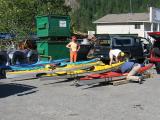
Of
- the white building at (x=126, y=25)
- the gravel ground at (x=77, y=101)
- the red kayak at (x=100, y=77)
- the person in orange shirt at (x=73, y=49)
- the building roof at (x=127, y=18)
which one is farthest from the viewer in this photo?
the building roof at (x=127, y=18)

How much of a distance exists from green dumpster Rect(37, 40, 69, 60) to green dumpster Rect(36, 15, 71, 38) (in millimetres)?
443

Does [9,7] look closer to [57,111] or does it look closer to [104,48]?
[104,48]

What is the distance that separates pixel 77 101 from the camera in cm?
1181

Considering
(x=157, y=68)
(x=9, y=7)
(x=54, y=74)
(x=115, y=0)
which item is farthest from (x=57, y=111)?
(x=115, y=0)

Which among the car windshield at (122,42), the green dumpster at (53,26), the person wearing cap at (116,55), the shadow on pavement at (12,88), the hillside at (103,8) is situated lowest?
the shadow on pavement at (12,88)

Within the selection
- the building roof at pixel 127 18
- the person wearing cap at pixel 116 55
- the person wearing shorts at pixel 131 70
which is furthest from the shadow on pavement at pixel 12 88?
the building roof at pixel 127 18

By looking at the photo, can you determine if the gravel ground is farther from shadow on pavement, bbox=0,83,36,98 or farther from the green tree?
the green tree

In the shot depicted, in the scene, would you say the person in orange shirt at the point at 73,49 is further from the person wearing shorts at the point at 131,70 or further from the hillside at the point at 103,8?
the hillside at the point at 103,8

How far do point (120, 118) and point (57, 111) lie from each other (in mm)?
1658

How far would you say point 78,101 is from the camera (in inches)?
465

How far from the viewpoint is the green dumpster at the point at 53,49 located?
74.3 feet

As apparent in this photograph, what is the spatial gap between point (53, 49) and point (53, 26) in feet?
4.05

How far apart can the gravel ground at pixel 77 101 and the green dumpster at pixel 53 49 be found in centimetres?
679

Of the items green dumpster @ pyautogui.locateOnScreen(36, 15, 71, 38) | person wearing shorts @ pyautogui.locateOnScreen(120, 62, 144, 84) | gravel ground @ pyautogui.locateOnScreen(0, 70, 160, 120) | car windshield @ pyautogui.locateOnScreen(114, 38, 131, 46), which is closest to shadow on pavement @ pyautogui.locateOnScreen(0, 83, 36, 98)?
gravel ground @ pyautogui.locateOnScreen(0, 70, 160, 120)
